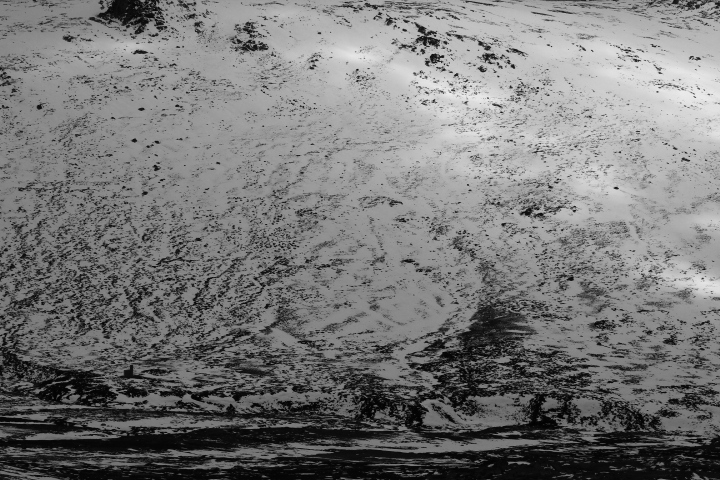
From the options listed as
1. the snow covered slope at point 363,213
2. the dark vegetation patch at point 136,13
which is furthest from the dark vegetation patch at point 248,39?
the dark vegetation patch at point 136,13

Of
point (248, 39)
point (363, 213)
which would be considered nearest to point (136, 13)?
point (248, 39)

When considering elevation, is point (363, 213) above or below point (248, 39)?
below

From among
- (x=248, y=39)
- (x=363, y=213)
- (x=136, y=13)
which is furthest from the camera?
(x=136, y=13)

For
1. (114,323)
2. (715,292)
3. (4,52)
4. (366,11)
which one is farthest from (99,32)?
(715,292)

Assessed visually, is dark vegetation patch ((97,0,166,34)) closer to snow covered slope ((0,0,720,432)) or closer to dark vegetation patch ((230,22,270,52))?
snow covered slope ((0,0,720,432))

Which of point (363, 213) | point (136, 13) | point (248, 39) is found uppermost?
point (136, 13)

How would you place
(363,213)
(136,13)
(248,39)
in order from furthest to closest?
(136,13) → (248,39) → (363,213)

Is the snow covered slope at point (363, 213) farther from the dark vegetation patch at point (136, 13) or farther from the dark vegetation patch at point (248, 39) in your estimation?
the dark vegetation patch at point (136, 13)

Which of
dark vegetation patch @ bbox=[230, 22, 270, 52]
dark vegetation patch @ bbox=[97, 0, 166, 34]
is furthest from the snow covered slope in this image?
dark vegetation patch @ bbox=[97, 0, 166, 34]

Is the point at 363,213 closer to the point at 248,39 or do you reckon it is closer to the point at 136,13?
the point at 248,39
